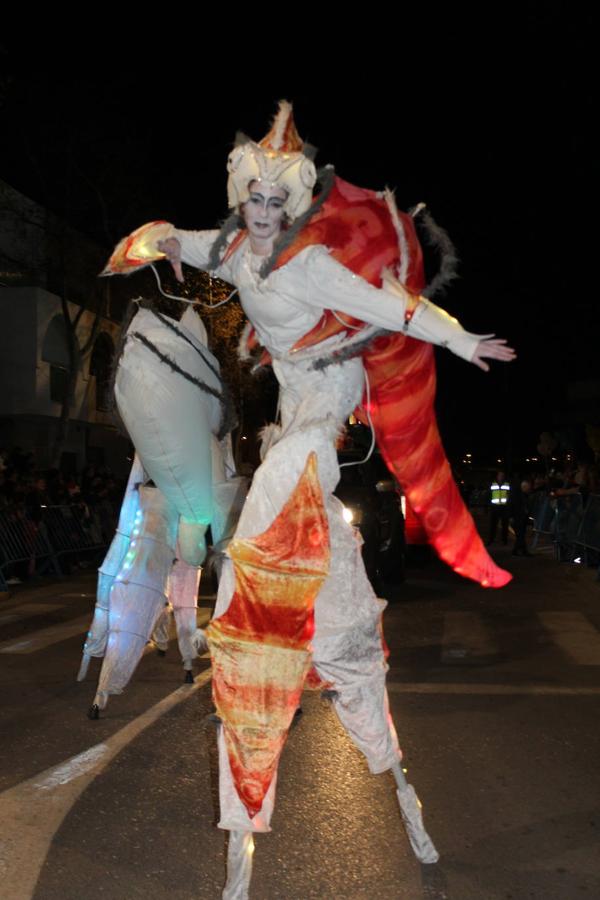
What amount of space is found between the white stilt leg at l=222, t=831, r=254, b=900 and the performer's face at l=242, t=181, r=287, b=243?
1.94m

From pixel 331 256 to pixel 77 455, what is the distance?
3044 centimetres

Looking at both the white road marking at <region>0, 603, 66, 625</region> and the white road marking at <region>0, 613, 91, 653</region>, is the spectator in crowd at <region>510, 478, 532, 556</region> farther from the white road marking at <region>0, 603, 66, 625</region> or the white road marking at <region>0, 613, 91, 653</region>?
the white road marking at <region>0, 613, 91, 653</region>

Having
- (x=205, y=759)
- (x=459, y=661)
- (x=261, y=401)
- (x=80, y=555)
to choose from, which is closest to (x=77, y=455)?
(x=261, y=401)

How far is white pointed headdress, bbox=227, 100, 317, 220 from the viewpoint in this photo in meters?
3.38

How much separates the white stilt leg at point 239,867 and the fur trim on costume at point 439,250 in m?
1.86

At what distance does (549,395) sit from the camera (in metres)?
52.9

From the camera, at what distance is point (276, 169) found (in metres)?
3.38

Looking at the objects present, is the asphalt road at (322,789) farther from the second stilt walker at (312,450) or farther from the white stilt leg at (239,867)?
the second stilt walker at (312,450)

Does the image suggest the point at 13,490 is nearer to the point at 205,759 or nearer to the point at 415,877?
the point at 205,759

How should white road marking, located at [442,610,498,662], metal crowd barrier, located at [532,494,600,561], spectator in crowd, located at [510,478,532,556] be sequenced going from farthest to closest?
1. spectator in crowd, located at [510,478,532,556]
2. metal crowd barrier, located at [532,494,600,561]
3. white road marking, located at [442,610,498,662]

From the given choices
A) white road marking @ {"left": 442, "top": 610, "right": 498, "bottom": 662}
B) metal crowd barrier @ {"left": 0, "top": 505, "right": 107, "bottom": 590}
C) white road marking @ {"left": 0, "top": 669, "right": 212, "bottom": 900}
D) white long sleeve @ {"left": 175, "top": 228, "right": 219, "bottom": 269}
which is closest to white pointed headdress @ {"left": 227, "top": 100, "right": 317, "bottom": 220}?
white long sleeve @ {"left": 175, "top": 228, "right": 219, "bottom": 269}

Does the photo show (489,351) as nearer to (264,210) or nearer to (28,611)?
(264,210)

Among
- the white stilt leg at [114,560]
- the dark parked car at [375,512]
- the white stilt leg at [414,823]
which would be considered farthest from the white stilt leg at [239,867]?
the dark parked car at [375,512]

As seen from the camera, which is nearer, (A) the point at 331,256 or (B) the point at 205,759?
(A) the point at 331,256
